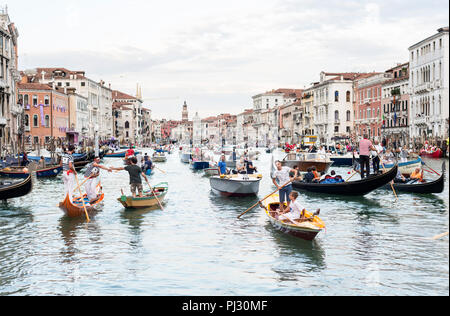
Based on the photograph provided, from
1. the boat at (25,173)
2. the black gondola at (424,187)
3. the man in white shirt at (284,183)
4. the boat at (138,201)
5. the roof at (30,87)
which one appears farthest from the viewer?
the roof at (30,87)

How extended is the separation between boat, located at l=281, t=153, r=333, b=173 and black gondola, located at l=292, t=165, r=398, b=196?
1061 cm

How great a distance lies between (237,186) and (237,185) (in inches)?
1.7

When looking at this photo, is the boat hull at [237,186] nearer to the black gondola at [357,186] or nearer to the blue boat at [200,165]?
the black gondola at [357,186]

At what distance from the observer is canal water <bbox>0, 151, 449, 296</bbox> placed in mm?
7910

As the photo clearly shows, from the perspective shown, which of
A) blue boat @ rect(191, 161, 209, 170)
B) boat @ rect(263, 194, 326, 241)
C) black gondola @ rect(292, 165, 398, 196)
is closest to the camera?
boat @ rect(263, 194, 326, 241)

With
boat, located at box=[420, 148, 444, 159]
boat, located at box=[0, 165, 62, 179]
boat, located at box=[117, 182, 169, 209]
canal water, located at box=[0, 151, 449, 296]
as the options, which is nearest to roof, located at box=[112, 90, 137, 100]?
boat, located at box=[420, 148, 444, 159]

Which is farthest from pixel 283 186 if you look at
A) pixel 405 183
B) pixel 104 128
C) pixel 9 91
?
pixel 104 128

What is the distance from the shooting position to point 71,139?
216ft

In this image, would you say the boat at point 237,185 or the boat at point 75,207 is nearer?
the boat at point 75,207

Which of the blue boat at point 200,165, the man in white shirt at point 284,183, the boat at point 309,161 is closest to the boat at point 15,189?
the man in white shirt at point 284,183

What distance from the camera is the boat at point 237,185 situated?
56.6 ft

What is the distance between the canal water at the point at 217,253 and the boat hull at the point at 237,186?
1.67 m

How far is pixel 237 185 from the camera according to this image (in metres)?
17.3

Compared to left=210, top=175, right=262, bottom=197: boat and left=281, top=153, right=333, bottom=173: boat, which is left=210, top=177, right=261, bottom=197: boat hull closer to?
left=210, top=175, right=262, bottom=197: boat
